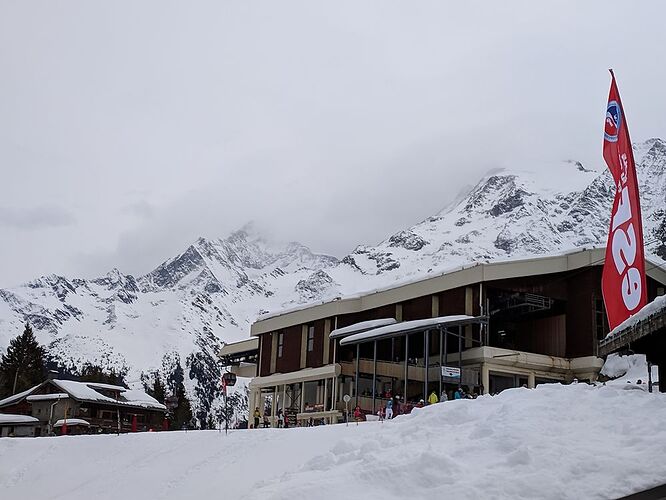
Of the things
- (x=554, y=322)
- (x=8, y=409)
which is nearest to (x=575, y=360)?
(x=554, y=322)

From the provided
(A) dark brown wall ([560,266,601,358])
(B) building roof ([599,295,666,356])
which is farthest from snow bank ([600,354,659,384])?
(B) building roof ([599,295,666,356])

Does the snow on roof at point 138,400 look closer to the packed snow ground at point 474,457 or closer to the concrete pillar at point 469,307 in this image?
the concrete pillar at point 469,307

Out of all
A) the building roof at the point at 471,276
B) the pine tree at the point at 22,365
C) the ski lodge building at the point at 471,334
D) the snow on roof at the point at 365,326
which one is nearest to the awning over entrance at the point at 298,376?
the ski lodge building at the point at 471,334

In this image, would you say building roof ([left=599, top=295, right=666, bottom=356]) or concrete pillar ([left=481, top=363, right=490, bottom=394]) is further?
concrete pillar ([left=481, top=363, right=490, bottom=394])

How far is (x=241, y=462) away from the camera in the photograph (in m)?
22.3

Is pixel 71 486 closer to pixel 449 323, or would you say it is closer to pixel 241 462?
pixel 241 462

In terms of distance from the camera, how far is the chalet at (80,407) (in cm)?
5888

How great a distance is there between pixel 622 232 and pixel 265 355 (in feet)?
110

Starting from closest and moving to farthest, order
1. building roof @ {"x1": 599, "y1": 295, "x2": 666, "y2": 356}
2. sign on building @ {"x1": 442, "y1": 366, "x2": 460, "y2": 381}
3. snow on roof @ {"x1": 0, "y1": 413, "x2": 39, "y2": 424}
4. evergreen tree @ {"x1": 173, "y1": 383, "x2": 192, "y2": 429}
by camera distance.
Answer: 1. building roof @ {"x1": 599, "y1": 295, "x2": 666, "y2": 356}
2. sign on building @ {"x1": 442, "y1": 366, "x2": 460, "y2": 381}
3. snow on roof @ {"x1": 0, "y1": 413, "x2": 39, "y2": 424}
4. evergreen tree @ {"x1": 173, "y1": 383, "x2": 192, "y2": 429}

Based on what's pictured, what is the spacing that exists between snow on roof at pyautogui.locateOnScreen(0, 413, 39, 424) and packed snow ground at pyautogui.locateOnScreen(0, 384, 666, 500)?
38.3 m

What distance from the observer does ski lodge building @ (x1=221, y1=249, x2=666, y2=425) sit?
36.1m

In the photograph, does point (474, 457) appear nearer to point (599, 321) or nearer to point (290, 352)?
point (599, 321)

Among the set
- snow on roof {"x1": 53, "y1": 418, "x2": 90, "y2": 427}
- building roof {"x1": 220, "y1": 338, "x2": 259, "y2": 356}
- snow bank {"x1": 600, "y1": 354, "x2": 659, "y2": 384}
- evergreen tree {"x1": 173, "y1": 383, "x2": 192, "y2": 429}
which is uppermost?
building roof {"x1": 220, "y1": 338, "x2": 259, "y2": 356}

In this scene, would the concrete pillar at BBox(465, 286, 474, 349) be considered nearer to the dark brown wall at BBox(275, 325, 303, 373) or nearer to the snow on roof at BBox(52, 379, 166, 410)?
the dark brown wall at BBox(275, 325, 303, 373)
